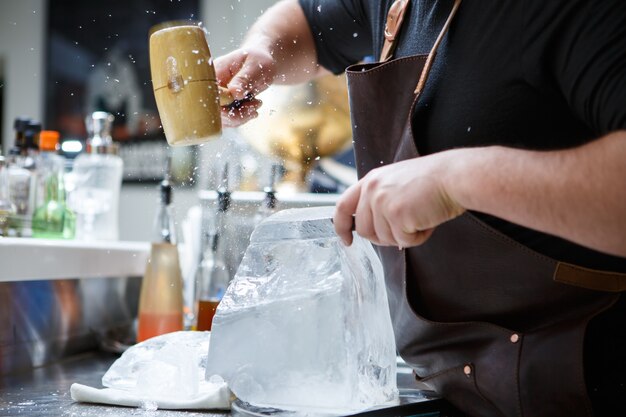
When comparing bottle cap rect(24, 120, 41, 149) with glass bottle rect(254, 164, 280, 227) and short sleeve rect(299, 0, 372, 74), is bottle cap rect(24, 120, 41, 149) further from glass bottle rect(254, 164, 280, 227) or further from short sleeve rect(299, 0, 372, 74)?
short sleeve rect(299, 0, 372, 74)

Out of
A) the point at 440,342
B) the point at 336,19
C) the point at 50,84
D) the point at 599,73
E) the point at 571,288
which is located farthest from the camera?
the point at 50,84

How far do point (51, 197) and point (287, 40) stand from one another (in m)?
0.81

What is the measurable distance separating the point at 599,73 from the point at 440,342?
0.44 metres

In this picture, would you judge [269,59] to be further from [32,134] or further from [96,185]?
[96,185]

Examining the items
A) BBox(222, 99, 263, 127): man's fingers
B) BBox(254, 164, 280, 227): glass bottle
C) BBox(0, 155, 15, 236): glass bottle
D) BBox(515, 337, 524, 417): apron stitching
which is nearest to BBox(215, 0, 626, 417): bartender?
BBox(515, 337, 524, 417): apron stitching

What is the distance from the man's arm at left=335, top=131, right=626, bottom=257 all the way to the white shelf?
2.50ft

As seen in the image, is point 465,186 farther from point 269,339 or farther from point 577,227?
point 269,339

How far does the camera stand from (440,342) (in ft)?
3.34

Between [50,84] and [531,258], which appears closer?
[531,258]

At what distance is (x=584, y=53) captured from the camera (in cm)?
79

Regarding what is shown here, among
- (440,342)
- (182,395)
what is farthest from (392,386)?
(182,395)

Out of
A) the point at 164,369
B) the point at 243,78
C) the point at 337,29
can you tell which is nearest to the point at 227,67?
the point at 243,78

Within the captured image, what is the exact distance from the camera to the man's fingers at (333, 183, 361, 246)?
0.91 metres

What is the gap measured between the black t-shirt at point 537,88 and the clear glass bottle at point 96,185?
1.17m
